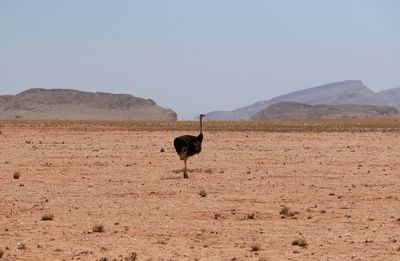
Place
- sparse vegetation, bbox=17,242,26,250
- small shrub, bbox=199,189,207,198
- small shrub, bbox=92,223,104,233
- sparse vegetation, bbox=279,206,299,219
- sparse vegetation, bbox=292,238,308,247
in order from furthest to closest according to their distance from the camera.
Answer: small shrub, bbox=199,189,207,198 → sparse vegetation, bbox=279,206,299,219 → small shrub, bbox=92,223,104,233 → sparse vegetation, bbox=292,238,308,247 → sparse vegetation, bbox=17,242,26,250

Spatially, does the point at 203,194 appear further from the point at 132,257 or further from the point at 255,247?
the point at 132,257

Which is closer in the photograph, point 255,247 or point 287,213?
point 255,247

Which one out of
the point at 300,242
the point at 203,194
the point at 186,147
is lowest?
the point at 300,242

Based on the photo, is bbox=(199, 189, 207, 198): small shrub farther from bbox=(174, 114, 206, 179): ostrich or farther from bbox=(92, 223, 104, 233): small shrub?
bbox=(92, 223, 104, 233): small shrub

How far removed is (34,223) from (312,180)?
31.6 ft

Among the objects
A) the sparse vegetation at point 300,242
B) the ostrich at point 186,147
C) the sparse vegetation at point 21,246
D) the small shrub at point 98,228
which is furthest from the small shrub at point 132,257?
the ostrich at point 186,147

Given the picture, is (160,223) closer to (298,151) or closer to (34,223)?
(34,223)

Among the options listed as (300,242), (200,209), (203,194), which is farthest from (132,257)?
(203,194)

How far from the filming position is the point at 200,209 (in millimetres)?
16016

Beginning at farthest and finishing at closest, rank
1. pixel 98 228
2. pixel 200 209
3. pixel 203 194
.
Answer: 1. pixel 203 194
2. pixel 200 209
3. pixel 98 228

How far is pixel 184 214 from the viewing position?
50.4ft

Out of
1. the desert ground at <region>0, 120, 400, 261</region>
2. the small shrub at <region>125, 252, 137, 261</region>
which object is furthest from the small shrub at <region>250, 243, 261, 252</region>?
the small shrub at <region>125, 252, 137, 261</region>

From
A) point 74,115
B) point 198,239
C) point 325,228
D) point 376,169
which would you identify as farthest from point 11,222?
point 74,115

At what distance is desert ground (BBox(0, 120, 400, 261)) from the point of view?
11.9 m
